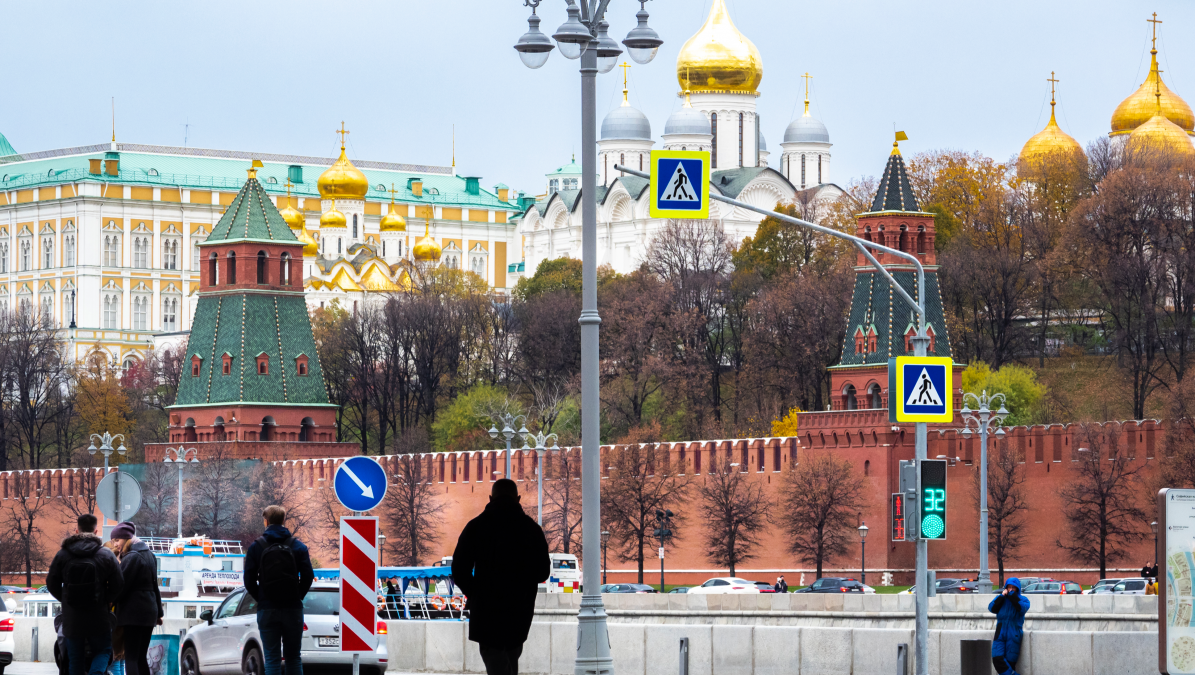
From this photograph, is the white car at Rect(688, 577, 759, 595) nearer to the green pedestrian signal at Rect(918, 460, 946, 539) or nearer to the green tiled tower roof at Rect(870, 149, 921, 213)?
the green tiled tower roof at Rect(870, 149, 921, 213)

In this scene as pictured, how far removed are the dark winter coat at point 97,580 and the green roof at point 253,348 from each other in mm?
60139

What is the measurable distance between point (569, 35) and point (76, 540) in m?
5.40

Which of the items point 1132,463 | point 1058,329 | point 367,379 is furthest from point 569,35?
point 367,379

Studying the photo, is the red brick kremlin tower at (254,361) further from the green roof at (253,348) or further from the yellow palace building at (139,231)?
the yellow palace building at (139,231)

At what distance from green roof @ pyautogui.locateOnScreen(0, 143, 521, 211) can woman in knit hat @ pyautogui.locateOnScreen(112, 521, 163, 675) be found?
4405 inches

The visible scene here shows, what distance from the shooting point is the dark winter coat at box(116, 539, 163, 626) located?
18328 mm

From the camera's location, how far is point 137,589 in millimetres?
18438

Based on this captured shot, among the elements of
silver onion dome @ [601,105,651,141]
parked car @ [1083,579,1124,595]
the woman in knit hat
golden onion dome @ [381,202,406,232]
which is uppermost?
silver onion dome @ [601,105,651,141]

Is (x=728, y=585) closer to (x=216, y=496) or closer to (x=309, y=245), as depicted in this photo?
(x=216, y=496)

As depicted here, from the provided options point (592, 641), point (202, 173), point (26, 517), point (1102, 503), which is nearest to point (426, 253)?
point (202, 173)

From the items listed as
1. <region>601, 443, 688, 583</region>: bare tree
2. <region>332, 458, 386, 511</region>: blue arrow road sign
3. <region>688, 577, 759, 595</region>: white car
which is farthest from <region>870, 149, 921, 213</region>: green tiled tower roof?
<region>332, 458, 386, 511</region>: blue arrow road sign

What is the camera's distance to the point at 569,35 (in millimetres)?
18984

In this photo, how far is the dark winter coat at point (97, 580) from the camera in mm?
17719

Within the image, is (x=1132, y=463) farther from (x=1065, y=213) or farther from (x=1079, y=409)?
(x=1065, y=213)
